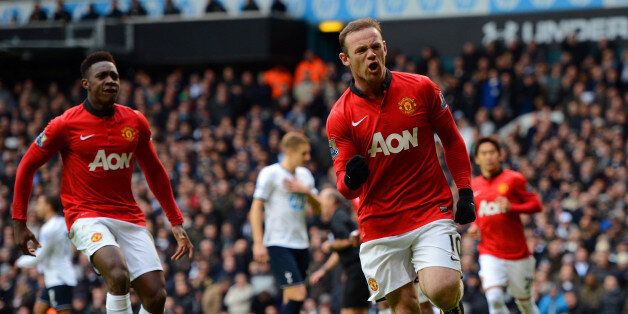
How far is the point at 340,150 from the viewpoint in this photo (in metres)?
8.14

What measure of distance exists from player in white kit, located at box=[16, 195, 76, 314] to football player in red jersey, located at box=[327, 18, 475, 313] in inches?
239

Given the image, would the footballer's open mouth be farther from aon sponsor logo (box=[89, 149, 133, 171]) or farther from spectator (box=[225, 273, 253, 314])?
spectator (box=[225, 273, 253, 314])

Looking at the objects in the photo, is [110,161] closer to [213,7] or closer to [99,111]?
[99,111]

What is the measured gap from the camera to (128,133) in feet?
31.7

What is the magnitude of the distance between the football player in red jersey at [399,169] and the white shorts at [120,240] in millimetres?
2218

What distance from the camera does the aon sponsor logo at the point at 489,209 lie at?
1165 cm

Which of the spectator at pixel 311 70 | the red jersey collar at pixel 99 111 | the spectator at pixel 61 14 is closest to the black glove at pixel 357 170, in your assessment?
the red jersey collar at pixel 99 111

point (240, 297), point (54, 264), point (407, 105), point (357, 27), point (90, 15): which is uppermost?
point (357, 27)

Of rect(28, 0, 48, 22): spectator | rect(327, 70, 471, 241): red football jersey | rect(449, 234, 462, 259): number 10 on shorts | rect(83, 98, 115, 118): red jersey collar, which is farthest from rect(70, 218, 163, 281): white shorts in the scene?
rect(28, 0, 48, 22): spectator

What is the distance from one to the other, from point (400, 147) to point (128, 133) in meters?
2.72

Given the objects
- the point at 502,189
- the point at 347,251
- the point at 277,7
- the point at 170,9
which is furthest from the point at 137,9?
the point at 502,189

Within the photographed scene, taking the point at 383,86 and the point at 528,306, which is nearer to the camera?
the point at 383,86

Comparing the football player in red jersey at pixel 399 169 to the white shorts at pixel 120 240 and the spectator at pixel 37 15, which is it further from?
the spectator at pixel 37 15

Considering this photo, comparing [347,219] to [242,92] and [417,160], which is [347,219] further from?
[242,92]
